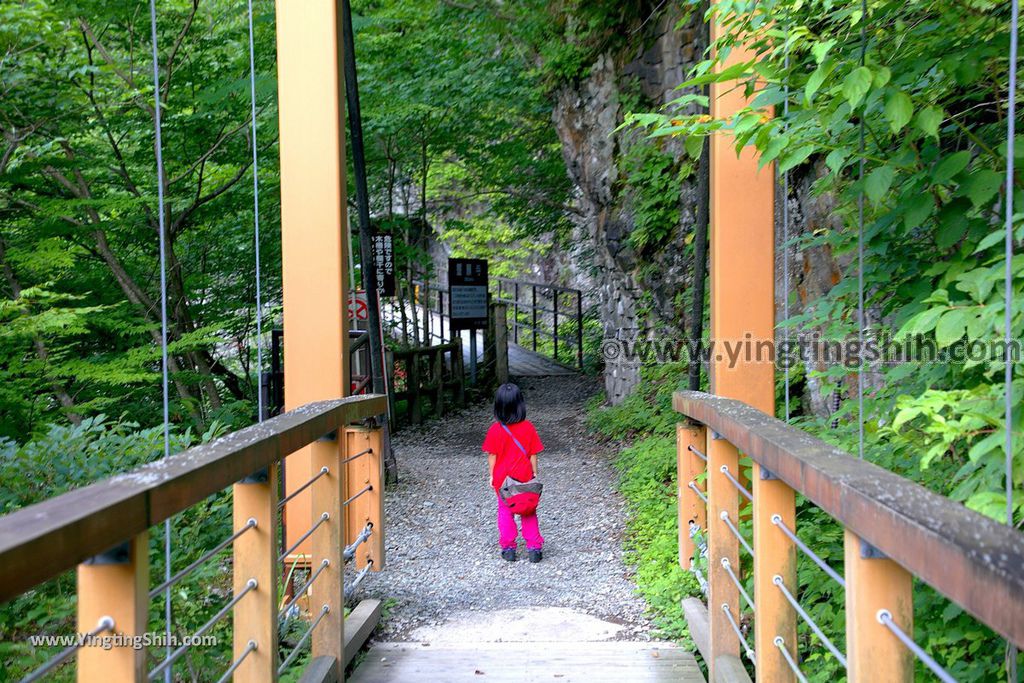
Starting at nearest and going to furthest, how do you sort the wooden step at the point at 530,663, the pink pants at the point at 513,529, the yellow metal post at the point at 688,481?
the wooden step at the point at 530,663 → the yellow metal post at the point at 688,481 → the pink pants at the point at 513,529

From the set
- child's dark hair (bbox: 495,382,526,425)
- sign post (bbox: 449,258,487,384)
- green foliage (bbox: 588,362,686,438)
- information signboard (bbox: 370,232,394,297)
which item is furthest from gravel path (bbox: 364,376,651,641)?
sign post (bbox: 449,258,487,384)

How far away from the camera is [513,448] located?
454 centimetres

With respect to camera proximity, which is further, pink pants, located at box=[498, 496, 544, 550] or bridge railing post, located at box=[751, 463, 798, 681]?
pink pants, located at box=[498, 496, 544, 550]

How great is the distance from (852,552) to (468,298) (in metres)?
10.7

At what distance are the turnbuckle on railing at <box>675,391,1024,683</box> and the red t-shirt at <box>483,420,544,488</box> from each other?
1.74 metres

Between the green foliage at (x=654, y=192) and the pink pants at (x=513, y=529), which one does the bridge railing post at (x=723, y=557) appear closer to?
the pink pants at (x=513, y=529)

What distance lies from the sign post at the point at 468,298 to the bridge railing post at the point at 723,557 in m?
A: 9.22

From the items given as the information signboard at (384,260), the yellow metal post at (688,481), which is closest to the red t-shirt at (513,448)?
the yellow metal post at (688,481)

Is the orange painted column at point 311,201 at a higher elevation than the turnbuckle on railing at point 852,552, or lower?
higher

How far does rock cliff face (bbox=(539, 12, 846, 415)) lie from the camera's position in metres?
7.96

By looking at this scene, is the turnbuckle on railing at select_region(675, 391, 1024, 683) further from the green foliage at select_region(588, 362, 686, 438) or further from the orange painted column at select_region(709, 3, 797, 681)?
the green foliage at select_region(588, 362, 686, 438)

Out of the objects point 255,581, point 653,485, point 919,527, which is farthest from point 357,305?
point 919,527

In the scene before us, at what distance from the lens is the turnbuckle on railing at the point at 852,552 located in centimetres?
98

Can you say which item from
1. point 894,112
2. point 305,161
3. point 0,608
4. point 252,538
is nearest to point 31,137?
point 305,161
